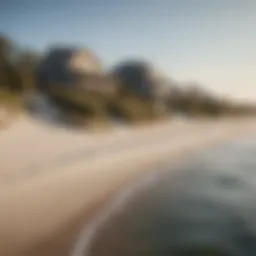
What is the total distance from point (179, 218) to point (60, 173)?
0.65 m

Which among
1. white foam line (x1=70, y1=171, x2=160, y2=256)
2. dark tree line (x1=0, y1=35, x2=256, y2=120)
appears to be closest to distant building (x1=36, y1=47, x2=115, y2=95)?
dark tree line (x1=0, y1=35, x2=256, y2=120)

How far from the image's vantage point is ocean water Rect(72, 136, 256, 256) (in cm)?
190

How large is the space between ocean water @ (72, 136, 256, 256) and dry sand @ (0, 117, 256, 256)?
100mm

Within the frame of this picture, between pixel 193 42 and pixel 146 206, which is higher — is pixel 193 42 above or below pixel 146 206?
above

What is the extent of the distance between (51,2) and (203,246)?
1.25m

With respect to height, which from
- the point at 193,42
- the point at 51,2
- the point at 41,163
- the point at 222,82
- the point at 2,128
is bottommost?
the point at 41,163

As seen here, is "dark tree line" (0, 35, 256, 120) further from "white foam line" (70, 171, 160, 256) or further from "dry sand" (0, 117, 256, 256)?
"white foam line" (70, 171, 160, 256)

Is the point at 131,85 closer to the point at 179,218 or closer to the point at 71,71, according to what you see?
the point at 71,71

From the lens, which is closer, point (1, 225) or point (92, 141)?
point (1, 225)

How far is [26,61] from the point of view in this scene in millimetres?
2211

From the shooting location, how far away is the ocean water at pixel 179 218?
1.90 m

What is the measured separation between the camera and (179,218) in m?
2.31

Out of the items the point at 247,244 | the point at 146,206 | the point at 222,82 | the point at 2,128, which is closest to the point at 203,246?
the point at 247,244

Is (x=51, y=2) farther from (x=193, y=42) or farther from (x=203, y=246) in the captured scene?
(x=203, y=246)
